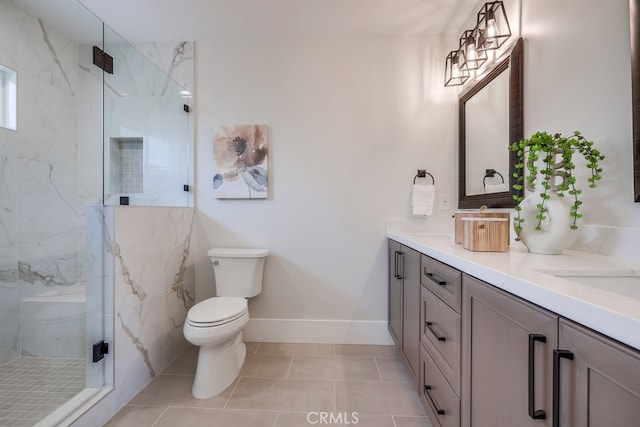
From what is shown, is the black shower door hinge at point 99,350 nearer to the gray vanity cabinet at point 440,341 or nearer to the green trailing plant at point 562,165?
the gray vanity cabinet at point 440,341

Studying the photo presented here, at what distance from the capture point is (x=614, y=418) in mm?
419

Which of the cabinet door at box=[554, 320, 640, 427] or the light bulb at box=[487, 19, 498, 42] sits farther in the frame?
the light bulb at box=[487, 19, 498, 42]

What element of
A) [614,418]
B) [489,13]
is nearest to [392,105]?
[489,13]

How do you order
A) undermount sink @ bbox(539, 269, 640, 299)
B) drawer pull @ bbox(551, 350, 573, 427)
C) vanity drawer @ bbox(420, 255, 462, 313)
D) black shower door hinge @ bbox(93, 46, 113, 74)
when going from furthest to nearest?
black shower door hinge @ bbox(93, 46, 113, 74), vanity drawer @ bbox(420, 255, 462, 313), undermount sink @ bbox(539, 269, 640, 299), drawer pull @ bbox(551, 350, 573, 427)

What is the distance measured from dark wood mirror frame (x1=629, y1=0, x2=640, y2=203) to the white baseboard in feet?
5.53

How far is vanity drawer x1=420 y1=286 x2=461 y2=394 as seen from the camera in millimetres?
941

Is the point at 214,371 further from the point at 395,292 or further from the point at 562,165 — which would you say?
the point at 562,165

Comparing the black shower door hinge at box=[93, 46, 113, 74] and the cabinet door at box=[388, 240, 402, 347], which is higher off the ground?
the black shower door hinge at box=[93, 46, 113, 74]

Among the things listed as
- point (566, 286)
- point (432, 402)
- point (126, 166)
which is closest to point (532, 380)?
point (566, 286)

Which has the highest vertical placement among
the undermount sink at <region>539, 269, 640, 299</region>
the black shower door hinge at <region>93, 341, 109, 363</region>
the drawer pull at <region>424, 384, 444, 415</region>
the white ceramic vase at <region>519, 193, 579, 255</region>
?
the white ceramic vase at <region>519, 193, 579, 255</region>

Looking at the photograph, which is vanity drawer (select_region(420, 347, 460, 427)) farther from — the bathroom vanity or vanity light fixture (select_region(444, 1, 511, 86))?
vanity light fixture (select_region(444, 1, 511, 86))

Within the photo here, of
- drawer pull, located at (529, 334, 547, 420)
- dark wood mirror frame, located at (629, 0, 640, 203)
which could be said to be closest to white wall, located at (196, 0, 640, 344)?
dark wood mirror frame, located at (629, 0, 640, 203)

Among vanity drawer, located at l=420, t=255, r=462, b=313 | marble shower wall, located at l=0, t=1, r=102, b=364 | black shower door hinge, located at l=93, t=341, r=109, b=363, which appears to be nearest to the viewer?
vanity drawer, located at l=420, t=255, r=462, b=313

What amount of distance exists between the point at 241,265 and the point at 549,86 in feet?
6.73
